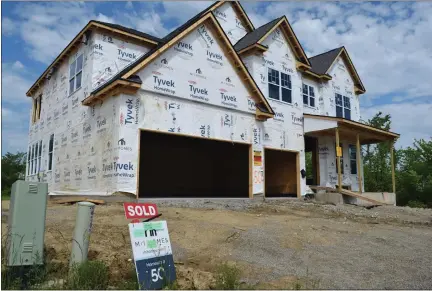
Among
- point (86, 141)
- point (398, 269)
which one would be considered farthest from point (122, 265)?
point (86, 141)

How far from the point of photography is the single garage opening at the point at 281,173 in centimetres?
2041

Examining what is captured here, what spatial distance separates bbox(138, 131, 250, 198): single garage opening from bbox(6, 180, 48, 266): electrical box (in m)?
10.7

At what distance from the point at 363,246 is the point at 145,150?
11.3 m

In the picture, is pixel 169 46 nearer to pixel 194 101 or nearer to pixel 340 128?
pixel 194 101

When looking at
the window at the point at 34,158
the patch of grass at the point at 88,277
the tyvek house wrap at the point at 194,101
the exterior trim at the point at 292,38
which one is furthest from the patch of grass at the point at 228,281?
the window at the point at 34,158

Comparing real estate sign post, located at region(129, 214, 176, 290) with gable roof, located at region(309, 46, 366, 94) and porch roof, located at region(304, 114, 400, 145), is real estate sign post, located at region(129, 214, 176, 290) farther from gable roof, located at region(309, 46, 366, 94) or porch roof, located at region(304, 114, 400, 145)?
gable roof, located at region(309, 46, 366, 94)

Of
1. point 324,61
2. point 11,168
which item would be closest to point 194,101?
point 324,61

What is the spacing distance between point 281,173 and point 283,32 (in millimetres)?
8231

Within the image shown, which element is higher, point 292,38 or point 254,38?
point 292,38

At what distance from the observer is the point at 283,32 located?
2056 centimetres

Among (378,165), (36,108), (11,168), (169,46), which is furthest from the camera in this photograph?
(11,168)

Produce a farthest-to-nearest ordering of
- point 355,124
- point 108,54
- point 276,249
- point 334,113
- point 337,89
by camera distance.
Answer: point 337,89 < point 334,113 < point 355,124 < point 108,54 < point 276,249

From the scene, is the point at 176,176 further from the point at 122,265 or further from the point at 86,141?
the point at 122,265

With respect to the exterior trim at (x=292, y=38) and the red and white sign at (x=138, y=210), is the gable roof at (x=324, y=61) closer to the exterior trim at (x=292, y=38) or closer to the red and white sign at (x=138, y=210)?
the exterior trim at (x=292, y=38)
